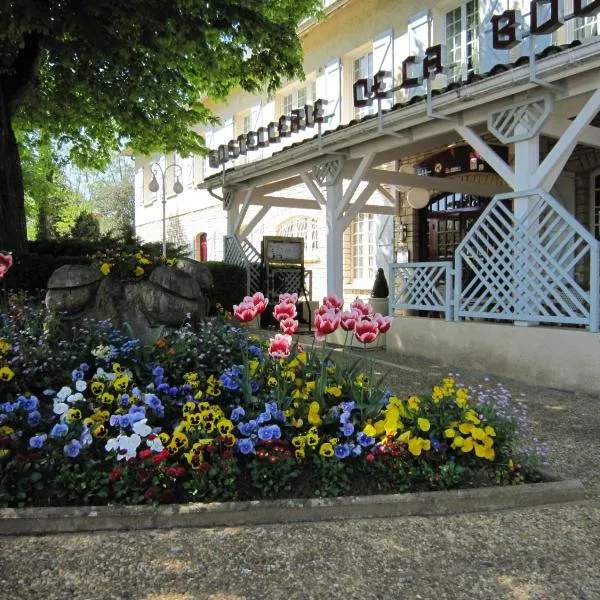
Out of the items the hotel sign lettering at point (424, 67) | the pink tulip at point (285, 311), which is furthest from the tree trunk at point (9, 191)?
the pink tulip at point (285, 311)

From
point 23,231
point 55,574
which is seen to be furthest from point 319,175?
point 55,574

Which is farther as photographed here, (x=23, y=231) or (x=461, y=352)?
(x=23, y=231)

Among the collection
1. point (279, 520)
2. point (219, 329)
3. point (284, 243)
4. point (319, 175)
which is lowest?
point (279, 520)

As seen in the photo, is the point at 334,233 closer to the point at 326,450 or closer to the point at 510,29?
the point at 510,29

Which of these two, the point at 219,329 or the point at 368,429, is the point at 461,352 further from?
the point at 368,429

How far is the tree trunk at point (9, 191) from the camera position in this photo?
984cm

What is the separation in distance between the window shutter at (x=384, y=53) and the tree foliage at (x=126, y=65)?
5.03 feet

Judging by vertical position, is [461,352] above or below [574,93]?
below

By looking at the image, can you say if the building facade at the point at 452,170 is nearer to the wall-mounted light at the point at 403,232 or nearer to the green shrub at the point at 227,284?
the wall-mounted light at the point at 403,232

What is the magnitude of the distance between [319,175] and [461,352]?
403 cm

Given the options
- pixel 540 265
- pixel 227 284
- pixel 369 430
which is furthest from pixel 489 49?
pixel 369 430

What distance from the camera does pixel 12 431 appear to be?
2941 millimetres

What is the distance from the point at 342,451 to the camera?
9.60 ft

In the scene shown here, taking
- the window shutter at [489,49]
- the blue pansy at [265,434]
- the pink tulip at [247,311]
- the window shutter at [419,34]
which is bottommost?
the blue pansy at [265,434]
